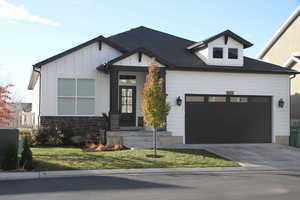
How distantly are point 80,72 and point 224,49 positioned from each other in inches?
318

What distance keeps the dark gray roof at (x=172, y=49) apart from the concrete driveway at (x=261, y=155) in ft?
13.8

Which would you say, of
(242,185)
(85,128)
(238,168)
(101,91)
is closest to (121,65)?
(101,91)

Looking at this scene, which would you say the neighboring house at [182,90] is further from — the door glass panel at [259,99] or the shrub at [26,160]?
the shrub at [26,160]

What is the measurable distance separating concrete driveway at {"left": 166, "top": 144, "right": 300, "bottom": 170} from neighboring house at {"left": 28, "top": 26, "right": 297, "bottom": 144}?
1406 millimetres

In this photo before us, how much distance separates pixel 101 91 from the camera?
2081 centimetres

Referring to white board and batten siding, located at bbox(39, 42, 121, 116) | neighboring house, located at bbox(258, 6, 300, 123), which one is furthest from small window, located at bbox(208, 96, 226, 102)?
neighboring house, located at bbox(258, 6, 300, 123)

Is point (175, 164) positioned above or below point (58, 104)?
below

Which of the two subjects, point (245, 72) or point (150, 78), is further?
point (245, 72)

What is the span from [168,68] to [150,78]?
478 centimetres

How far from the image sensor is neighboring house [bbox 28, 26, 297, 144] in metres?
20.1

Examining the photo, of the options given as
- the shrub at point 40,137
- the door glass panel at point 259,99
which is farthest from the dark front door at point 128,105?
the door glass panel at point 259,99

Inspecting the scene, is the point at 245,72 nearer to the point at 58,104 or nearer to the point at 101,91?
the point at 101,91

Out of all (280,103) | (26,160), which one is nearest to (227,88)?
(280,103)

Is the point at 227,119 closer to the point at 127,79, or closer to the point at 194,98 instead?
the point at 194,98
